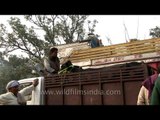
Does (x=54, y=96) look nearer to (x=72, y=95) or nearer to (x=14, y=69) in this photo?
(x=72, y=95)

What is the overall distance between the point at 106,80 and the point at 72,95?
69 cm

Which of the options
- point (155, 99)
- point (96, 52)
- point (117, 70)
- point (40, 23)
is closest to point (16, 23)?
point (40, 23)

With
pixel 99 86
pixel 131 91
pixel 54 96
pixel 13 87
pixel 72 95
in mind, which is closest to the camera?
pixel 13 87

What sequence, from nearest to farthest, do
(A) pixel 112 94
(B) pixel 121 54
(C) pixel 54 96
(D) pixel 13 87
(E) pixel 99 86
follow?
1. (D) pixel 13 87
2. (A) pixel 112 94
3. (E) pixel 99 86
4. (C) pixel 54 96
5. (B) pixel 121 54

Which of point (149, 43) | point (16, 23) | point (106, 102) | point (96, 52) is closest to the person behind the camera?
point (106, 102)

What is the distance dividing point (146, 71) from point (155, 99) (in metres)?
1.90

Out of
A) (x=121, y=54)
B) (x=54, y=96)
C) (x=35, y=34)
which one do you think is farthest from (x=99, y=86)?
(x=35, y=34)

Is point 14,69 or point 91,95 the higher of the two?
point 14,69

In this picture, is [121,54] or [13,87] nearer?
[13,87]

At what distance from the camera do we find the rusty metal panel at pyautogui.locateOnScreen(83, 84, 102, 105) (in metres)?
4.32

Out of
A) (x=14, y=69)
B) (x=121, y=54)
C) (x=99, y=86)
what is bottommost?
(x=99, y=86)

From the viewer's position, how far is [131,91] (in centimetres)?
406
